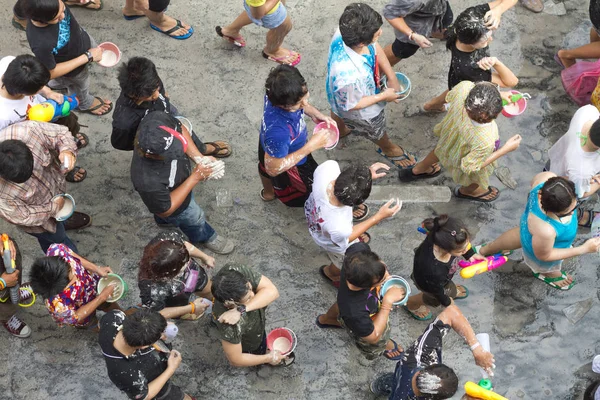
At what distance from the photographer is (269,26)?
5809 millimetres

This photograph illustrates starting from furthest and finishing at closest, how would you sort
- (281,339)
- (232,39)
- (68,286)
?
(232,39), (281,339), (68,286)

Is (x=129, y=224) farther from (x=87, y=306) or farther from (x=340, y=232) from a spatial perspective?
(x=340, y=232)

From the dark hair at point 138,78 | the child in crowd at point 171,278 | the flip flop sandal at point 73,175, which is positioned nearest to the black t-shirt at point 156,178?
the child in crowd at point 171,278

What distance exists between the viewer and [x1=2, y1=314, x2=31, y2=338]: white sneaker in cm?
488

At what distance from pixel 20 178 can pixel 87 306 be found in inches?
37.6

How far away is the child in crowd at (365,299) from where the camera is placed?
3.87 m

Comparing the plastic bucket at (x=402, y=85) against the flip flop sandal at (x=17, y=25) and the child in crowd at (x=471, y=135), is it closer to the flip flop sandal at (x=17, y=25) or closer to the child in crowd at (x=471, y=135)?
the child in crowd at (x=471, y=135)

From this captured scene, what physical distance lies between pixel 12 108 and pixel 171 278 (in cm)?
173

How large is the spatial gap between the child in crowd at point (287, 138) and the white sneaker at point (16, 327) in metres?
2.18

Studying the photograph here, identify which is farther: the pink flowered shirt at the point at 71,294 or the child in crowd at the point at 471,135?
the child in crowd at the point at 471,135

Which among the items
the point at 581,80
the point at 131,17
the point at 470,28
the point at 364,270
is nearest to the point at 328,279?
the point at 364,270

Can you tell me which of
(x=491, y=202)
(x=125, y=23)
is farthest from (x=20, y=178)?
(x=491, y=202)

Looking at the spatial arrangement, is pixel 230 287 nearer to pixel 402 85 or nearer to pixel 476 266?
pixel 476 266

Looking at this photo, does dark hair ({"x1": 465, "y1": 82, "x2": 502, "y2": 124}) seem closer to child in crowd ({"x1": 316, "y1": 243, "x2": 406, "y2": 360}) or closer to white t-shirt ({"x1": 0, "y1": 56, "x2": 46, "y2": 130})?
child in crowd ({"x1": 316, "y1": 243, "x2": 406, "y2": 360})
